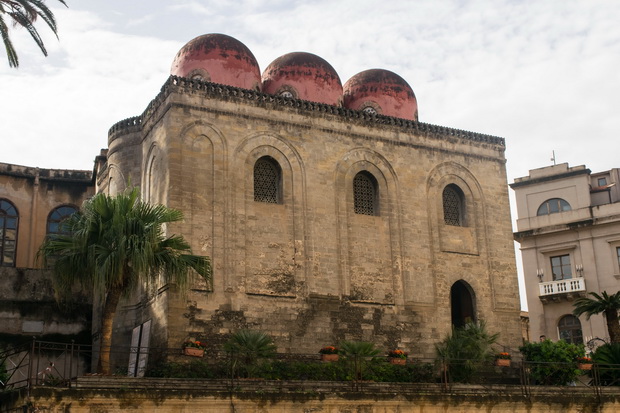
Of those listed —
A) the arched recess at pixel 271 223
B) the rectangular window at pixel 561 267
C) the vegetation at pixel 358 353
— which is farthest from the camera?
the rectangular window at pixel 561 267

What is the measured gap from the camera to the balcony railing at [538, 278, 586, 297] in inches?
1398

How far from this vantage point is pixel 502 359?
2477 centimetres

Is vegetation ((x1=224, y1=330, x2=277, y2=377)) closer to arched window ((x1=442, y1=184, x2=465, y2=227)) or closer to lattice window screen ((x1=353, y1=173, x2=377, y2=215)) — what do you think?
lattice window screen ((x1=353, y1=173, x2=377, y2=215))

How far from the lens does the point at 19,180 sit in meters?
30.8

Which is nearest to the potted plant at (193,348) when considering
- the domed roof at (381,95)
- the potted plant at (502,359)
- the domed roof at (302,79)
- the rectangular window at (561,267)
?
the potted plant at (502,359)

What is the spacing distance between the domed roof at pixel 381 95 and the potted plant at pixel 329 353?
9502mm

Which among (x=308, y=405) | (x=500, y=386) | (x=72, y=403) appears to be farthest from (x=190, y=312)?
(x=500, y=386)

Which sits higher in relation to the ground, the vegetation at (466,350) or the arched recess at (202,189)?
the arched recess at (202,189)

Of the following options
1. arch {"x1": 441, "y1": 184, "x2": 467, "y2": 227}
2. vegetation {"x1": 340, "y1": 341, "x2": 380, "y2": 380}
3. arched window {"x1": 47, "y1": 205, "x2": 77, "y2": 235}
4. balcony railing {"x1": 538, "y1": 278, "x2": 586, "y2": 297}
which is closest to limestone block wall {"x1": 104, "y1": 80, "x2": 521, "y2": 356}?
arch {"x1": 441, "y1": 184, "x2": 467, "y2": 227}

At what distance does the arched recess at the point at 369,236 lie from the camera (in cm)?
2520

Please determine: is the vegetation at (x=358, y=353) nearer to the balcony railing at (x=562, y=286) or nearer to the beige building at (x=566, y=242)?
the beige building at (x=566, y=242)

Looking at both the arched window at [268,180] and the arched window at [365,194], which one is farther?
the arched window at [365,194]

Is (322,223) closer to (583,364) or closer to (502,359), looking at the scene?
(502,359)

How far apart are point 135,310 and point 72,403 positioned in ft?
29.9
